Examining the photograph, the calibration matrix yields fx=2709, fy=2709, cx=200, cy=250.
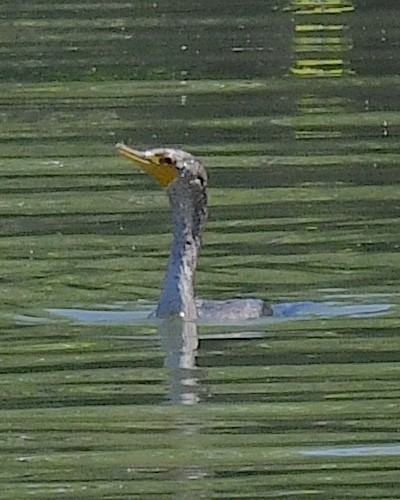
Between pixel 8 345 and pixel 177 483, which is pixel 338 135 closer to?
pixel 8 345

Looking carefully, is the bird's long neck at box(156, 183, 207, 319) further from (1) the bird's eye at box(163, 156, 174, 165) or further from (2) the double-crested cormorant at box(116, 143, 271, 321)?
(1) the bird's eye at box(163, 156, 174, 165)

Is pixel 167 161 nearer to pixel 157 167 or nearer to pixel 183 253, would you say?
pixel 157 167

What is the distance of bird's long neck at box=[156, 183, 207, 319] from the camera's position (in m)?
12.9

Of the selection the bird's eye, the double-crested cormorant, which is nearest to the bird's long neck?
the double-crested cormorant

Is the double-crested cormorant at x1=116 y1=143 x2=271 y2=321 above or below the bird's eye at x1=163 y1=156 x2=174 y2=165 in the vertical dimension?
below

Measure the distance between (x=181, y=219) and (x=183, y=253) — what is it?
28 centimetres

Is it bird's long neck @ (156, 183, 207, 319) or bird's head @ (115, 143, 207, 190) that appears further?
bird's head @ (115, 143, 207, 190)

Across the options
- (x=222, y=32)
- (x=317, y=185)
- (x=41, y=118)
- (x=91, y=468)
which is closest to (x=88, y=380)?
(x=91, y=468)

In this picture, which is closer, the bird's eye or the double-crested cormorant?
the double-crested cormorant

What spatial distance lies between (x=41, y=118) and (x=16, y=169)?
2632 millimetres

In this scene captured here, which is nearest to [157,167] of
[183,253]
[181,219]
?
[181,219]

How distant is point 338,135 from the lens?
18.3 metres

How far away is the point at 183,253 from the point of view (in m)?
13.2

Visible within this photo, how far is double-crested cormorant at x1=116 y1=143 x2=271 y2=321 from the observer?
42.2 ft
